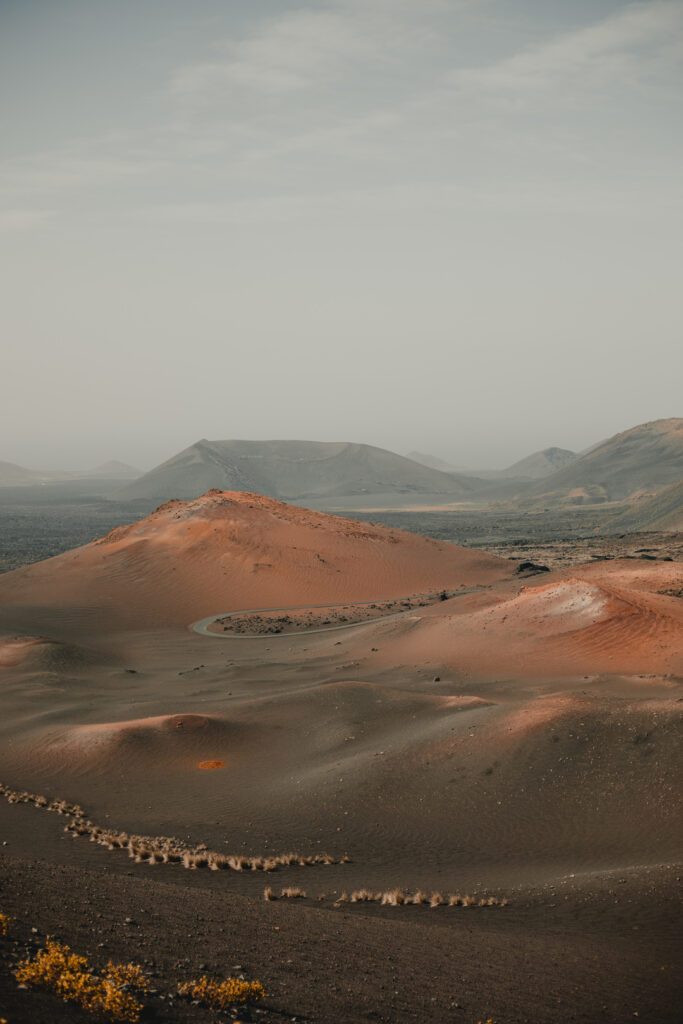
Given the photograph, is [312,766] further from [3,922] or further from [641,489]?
[641,489]

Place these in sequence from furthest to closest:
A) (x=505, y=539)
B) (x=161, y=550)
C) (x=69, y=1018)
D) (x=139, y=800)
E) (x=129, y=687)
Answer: (x=505, y=539), (x=161, y=550), (x=129, y=687), (x=139, y=800), (x=69, y=1018)

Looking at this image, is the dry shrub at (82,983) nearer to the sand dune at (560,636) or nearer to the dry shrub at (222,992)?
the dry shrub at (222,992)

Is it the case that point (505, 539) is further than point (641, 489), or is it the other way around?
point (641, 489)

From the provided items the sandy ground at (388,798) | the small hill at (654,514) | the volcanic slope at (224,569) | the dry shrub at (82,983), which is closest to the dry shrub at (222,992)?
the sandy ground at (388,798)

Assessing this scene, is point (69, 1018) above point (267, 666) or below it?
above

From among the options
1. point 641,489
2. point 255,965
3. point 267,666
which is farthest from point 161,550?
point 641,489

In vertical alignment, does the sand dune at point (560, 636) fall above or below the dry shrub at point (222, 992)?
below
